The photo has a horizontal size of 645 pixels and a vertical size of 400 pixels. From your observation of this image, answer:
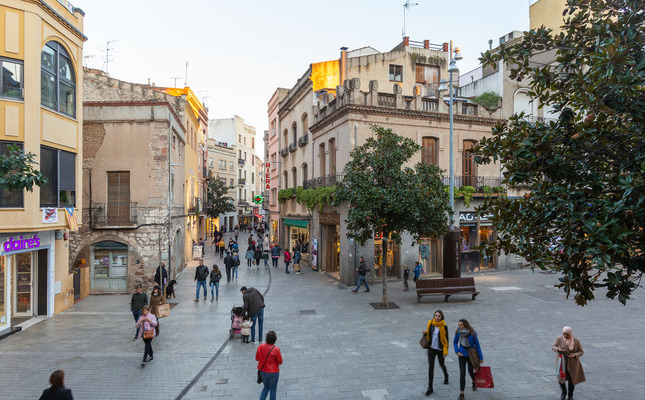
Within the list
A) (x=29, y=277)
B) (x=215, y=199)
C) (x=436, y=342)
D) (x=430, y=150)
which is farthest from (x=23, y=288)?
(x=215, y=199)

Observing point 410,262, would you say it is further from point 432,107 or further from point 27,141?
point 27,141

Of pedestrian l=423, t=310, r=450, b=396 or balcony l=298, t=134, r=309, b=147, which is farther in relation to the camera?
balcony l=298, t=134, r=309, b=147

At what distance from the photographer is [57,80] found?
14.8 meters

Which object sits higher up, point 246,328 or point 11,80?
point 11,80

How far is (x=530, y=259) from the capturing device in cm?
571

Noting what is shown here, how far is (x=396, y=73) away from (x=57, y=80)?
19.9 meters

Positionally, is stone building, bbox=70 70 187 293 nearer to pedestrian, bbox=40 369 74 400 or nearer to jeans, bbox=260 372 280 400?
jeans, bbox=260 372 280 400

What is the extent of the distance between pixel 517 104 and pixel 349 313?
19.0 meters

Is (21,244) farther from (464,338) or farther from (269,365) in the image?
(464,338)

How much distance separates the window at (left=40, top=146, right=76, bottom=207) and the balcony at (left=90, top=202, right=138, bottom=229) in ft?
11.0

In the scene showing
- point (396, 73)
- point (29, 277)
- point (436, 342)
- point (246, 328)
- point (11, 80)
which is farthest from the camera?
point (396, 73)

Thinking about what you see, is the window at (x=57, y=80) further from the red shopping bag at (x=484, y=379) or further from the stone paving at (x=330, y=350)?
the red shopping bag at (x=484, y=379)

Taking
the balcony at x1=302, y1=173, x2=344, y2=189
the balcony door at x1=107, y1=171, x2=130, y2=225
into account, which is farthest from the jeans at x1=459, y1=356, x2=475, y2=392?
the balcony door at x1=107, y1=171, x2=130, y2=225

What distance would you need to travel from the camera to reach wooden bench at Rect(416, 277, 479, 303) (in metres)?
16.1
